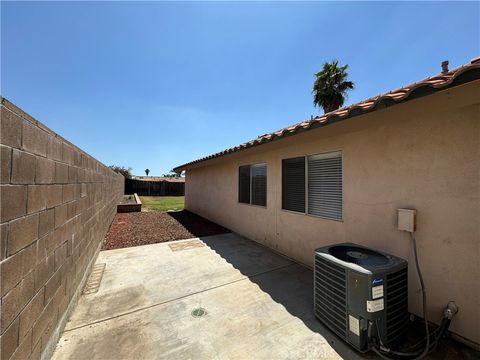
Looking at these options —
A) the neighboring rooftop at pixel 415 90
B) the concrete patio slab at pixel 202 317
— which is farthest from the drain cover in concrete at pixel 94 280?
the neighboring rooftop at pixel 415 90

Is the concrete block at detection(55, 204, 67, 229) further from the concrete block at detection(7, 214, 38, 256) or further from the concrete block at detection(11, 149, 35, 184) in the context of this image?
the concrete block at detection(11, 149, 35, 184)

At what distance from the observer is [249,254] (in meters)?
5.29

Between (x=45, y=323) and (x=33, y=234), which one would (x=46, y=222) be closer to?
(x=33, y=234)

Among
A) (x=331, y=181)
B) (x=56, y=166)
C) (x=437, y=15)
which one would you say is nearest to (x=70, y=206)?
(x=56, y=166)

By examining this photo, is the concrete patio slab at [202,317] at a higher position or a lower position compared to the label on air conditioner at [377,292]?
lower

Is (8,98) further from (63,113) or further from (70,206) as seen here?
(63,113)

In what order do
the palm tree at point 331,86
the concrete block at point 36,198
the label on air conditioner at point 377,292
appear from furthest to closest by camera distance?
1. the palm tree at point 331,86
2. the label on air conditioner at point 377,292
3. the concrete block at point 36,198

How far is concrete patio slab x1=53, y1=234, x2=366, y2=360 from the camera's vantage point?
220 centimetres

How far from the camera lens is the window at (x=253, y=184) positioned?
6094 mm

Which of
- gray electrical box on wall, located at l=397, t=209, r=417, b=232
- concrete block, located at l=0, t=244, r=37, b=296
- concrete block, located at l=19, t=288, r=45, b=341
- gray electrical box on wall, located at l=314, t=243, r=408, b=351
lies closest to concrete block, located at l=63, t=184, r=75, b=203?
concrete block, located at l=0, t=244, r=37, b=296

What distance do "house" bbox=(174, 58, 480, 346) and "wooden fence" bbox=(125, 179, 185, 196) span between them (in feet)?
88.4

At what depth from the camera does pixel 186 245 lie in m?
6.08

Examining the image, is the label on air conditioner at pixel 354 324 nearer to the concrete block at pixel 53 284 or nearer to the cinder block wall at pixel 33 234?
the cinder block wall at pixel 33 234

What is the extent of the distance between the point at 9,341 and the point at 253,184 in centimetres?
567
